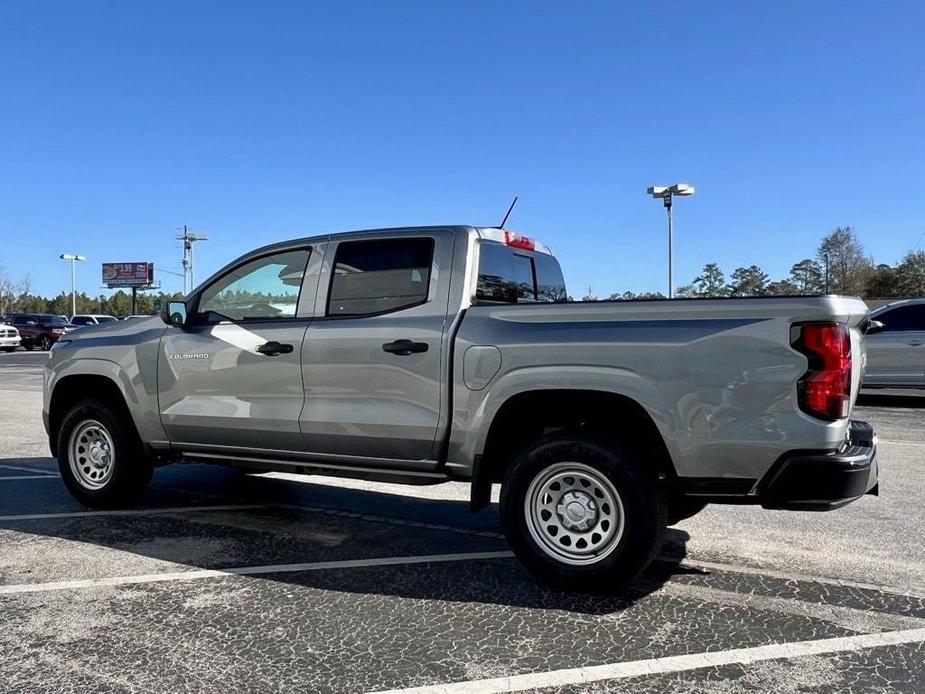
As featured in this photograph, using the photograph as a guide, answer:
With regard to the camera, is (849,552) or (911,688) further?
(849,552)

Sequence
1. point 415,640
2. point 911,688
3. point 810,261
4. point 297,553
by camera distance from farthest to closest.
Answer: point 810,261 → point 297,553 → point 415,640 → point 911,688

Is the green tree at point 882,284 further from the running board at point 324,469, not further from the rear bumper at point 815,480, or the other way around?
the running board at point 324,469

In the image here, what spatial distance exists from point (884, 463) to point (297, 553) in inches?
235

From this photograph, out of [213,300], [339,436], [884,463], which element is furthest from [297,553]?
[884,463]

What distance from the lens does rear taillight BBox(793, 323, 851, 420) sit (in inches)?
129

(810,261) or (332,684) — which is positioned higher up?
(810,261)

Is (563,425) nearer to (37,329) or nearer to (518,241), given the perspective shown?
(518,241)

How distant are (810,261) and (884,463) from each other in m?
46.2

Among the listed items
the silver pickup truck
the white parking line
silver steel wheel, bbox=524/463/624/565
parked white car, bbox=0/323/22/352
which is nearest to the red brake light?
the silver pickup truck

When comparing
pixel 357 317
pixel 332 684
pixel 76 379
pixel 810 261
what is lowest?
pixel 332 684

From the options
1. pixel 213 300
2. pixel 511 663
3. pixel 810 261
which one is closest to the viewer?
pixel 511 663

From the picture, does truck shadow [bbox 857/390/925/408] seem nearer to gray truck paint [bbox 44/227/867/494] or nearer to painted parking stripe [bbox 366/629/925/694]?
gray truck paint [bbox 44/227/867/494]

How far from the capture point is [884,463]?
24.0 ft

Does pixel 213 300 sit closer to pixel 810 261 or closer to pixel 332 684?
pixel 332 684
